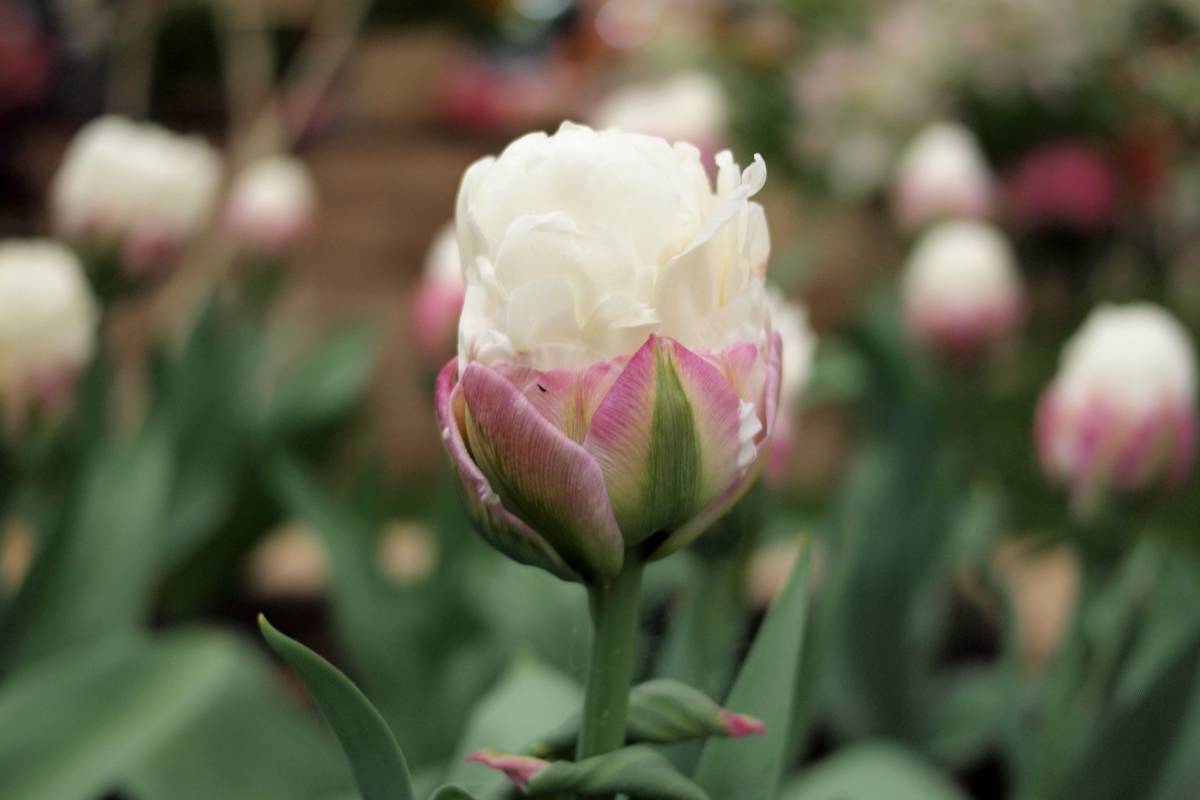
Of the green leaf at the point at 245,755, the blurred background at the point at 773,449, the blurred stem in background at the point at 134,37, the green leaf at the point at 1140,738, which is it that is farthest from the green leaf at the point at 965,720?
the blurred stem in background at the point at 134,37

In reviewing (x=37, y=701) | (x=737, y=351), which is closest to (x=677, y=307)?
(x=737, y=351)

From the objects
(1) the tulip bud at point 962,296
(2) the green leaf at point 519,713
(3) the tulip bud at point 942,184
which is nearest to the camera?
(2) the green leaf at point 519,713

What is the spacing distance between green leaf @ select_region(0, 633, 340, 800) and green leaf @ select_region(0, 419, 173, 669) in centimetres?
10

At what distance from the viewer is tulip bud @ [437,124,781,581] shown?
18 centimetres

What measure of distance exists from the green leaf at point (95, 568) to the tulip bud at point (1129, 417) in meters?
0.43

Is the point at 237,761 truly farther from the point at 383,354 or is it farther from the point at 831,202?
the point at 383,354

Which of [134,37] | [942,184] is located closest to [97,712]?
[942,184]

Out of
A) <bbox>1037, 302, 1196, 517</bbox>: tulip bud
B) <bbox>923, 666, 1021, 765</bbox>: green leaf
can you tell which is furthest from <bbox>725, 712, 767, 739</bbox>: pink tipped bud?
<bbox>923, 666, 1021, 765</bbox>: green leaf

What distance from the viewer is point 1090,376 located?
52 cm

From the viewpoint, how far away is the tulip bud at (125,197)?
79cm

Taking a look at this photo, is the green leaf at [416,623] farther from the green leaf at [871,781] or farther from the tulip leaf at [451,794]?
the tulip leaf at [451,794]

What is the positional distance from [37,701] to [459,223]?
1.00 feet

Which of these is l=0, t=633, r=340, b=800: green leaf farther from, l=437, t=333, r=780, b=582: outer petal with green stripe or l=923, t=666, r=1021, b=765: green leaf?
l=923, t=666, r=1021, b=765: green leaf

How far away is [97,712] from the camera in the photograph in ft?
A: 1.41
